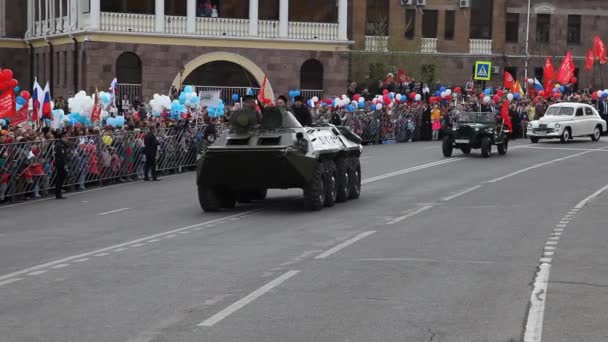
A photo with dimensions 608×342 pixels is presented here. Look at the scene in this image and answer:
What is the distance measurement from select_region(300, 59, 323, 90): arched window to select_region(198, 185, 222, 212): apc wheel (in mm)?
32435

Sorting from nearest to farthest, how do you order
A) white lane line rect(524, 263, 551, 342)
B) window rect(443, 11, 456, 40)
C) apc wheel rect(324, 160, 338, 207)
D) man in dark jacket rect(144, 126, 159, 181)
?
white lane line rect(524, 263, 551, 342) < apc wheel rect(324, 160, 338, 207) < man in dark jacket rect(144, 126, 159, 181) < window rect(443, 11, 456, 40)

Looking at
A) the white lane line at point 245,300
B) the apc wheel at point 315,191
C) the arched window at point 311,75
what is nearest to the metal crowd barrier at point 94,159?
the apc wheel at point 315,191

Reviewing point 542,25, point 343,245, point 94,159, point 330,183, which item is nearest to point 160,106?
point 94,159

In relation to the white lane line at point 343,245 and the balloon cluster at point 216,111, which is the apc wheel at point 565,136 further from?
the white lane line at point 343,245

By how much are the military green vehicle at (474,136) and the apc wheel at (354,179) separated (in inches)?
540

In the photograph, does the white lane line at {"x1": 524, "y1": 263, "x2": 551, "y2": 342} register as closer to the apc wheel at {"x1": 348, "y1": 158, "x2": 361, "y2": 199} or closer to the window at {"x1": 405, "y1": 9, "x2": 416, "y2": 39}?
the apc wheel at {"x1": 348, "y1": 158, "x2": 361, "y2": 199}

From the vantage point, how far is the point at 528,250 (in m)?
17.2

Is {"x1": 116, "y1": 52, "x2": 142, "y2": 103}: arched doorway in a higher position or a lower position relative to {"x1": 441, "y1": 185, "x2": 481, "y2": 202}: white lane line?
higher

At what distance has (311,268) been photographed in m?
15.1

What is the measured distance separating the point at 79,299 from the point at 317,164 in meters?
11.2

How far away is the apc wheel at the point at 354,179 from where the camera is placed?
2605cm

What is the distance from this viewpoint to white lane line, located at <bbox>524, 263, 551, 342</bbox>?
1081cm

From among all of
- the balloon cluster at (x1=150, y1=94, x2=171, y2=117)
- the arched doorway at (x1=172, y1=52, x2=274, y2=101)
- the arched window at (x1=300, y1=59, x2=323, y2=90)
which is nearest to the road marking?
the balloon cluster at (x1=150, y1=94, x2=171, y2=117)

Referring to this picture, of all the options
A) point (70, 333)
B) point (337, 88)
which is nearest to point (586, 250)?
point (70, 333)
